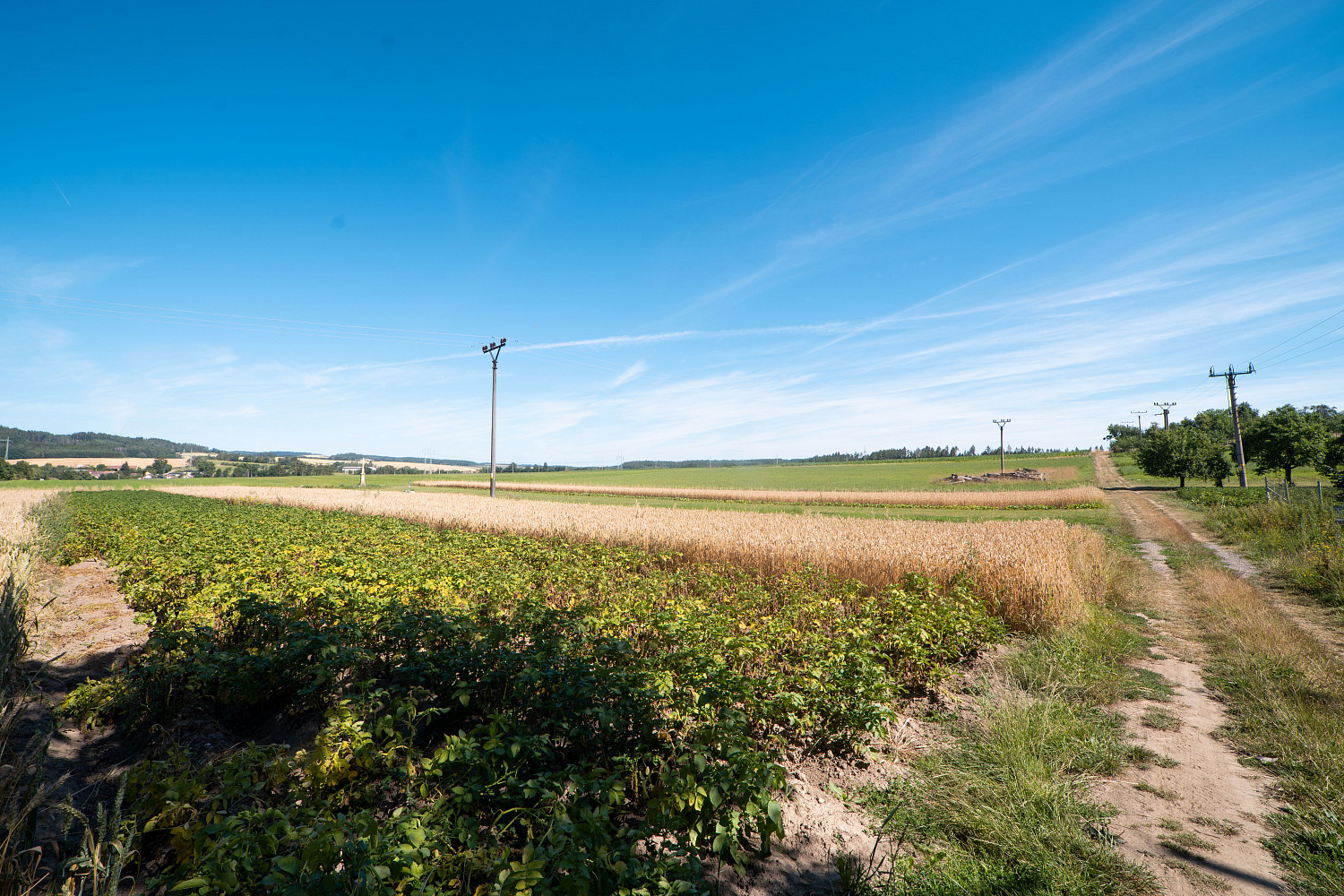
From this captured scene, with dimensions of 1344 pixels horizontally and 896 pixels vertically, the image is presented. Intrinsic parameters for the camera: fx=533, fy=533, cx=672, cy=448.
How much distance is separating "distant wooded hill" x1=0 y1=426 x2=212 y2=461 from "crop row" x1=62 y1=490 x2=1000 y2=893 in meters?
141

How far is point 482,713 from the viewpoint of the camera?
5.42 m

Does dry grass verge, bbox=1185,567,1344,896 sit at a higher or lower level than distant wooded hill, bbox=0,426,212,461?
lower

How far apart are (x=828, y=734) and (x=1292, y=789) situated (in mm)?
4063

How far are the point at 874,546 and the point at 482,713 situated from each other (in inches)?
388

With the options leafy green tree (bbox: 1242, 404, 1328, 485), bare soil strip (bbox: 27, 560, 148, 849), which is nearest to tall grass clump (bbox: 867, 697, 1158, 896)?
bare soil strip (bbox: 27, 560, 148, 849)

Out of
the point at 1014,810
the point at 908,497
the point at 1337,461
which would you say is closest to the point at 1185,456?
the point at 1337,461

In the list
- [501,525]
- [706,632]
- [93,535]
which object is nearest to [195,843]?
[706,632]

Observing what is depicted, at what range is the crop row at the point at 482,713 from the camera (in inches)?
111

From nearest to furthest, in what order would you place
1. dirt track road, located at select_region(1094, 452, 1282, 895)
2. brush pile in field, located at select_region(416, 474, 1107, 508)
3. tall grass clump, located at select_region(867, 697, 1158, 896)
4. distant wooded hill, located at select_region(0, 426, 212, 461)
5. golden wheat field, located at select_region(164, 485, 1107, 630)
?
tall grass clump, located at select_region(867, 697, 1158, 896), dirt track road, located at select_region(1094, 452, 1282, 895), golden wheat field, located at select_region(164, 485, 1107, 630), brush pile in field, located at select_region(416, 474, 1107, 508), distant wooded hill, located at select_region(0, 426, 212, 461)

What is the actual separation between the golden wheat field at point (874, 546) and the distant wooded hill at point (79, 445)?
134 meters

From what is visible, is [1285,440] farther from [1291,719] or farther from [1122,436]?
[1122,436]

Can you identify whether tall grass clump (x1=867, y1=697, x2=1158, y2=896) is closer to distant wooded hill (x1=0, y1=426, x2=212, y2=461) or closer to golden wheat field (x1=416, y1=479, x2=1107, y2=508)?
golden wheat field (x1=416, y1=479, x2=1107, y2=508)

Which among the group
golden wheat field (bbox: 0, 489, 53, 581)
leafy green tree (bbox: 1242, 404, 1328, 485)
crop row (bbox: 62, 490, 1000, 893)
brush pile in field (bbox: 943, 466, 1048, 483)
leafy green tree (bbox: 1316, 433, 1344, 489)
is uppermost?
leafy green tree (bbox: 1242, 404, 1328, 485)

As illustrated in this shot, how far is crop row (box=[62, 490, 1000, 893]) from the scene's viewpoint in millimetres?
2818
